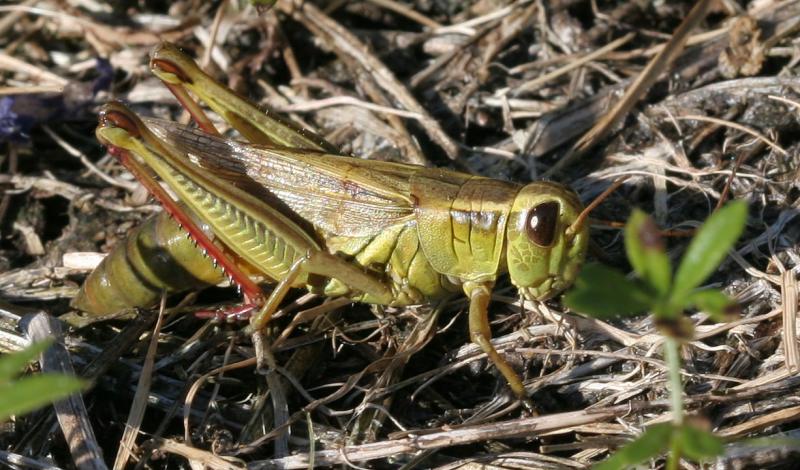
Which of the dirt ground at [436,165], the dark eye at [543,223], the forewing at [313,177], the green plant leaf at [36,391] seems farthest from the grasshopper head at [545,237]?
the green plant leaf at [36,391]

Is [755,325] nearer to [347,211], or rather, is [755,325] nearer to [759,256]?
[759,256]

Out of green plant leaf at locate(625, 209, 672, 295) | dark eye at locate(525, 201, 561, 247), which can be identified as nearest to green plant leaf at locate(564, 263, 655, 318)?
green plant leaf at locate(625, 209, 672, 295)

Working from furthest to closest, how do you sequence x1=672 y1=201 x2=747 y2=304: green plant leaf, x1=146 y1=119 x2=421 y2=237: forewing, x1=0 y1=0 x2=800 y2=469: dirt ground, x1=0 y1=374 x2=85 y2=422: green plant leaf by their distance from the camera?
x1=146 y1=119 x2=421 y2=237: forewing < x1=0 y1=0 x2=800 y2=469: dirt ground < x1=672 y1=201 x2=747 y2=304: green plant leaf < x1=0 y1=374 x2=85 y2=422: green plant leaf

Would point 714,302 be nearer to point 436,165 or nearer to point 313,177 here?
point 313,177

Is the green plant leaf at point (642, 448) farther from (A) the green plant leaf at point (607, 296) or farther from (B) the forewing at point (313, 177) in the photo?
(B) the forewing at point (313, 177)

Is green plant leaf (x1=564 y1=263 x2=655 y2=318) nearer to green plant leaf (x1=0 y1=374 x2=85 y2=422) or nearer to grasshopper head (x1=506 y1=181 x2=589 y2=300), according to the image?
green plant leaf (x1=0 y1=374 x2=85 y2=422)

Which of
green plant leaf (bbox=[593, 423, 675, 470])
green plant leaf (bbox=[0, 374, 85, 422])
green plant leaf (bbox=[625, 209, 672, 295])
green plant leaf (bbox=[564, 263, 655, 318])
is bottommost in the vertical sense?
green plant leaf (bbox=[0, 374, 85, 422])
